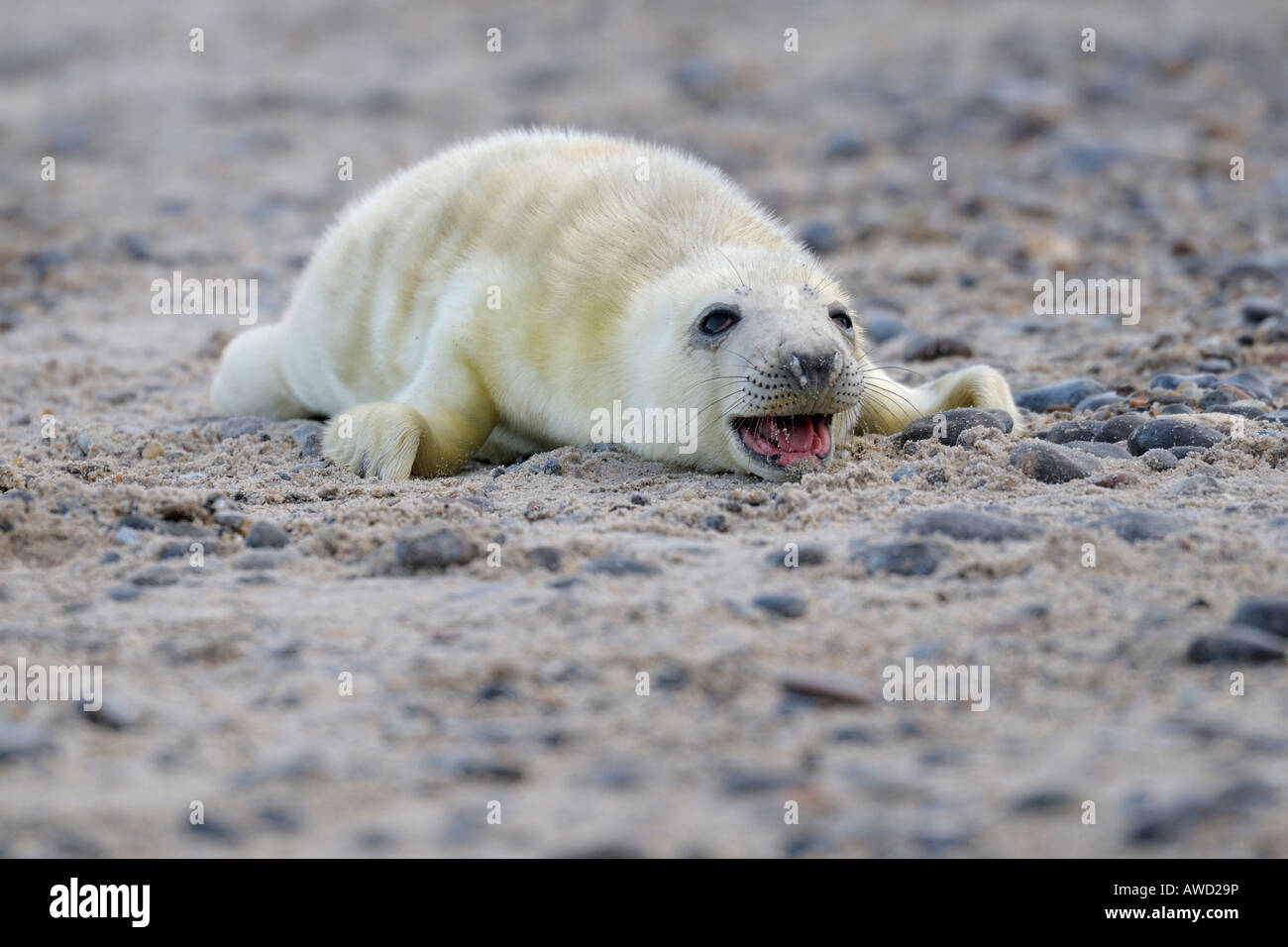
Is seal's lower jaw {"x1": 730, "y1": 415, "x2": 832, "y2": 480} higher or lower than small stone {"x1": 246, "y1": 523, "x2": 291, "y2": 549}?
higher

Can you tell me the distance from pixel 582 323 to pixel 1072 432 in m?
1.43

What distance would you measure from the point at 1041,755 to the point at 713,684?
1.88 feet

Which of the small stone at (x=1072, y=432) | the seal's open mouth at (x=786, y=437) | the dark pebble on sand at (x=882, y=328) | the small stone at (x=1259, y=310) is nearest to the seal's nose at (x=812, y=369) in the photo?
the seal's open mouth at (x=786, y=437)

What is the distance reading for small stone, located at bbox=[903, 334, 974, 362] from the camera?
19.6 ft

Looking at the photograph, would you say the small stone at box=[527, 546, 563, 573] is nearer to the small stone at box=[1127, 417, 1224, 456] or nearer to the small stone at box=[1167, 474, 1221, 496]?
the small stone at box=[1167, 474, 1221, 496]

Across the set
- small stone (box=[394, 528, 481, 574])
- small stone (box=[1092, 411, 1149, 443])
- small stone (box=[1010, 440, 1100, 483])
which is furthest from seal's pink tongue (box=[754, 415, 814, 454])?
small stone (box=[394, 528, 481, 574])

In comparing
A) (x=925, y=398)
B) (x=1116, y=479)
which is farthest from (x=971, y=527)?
(x=925, y=398)

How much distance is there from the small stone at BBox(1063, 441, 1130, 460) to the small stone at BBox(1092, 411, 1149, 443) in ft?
0.31

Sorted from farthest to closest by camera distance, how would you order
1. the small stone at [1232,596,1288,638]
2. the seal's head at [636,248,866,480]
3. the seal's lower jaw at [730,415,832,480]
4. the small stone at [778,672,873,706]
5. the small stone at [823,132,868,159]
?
the small stone at [823,132,868,159]
the seal's lower jaw at [730,415,832,480]
the seal's head at [636,248,866,480]
the small stone at [1232,596,1288,638]
the small stone at [778,672,873,706]

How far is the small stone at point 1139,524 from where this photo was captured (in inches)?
131

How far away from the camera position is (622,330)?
4.46 metres

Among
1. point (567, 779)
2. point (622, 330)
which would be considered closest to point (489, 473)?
point (622, 330)

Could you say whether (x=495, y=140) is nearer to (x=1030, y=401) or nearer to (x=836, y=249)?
(x=1030, y=401)

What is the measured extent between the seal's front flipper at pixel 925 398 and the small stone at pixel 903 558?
1263 mm
